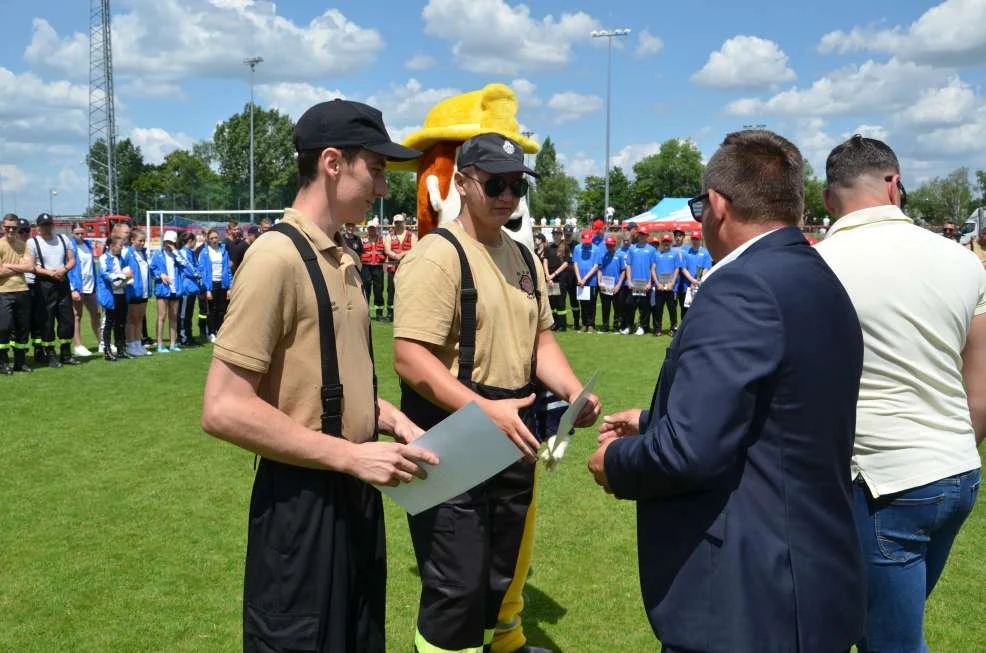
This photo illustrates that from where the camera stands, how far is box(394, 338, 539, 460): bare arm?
2945 millimetres

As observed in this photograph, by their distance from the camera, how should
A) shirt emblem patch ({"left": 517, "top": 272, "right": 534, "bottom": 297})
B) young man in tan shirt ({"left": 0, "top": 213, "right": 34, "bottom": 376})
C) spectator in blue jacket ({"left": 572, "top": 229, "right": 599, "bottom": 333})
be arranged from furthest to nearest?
spectator in blue jacket ({"left": 572, "top": 229, "right": 599, "bottom": 333})
young man in tan shirt ({"left": 0, "top": 213, "right": 34, "bottom": 376})
shirt emblem patch ({"left": 517, "top": 272, "right": 534, "bottom": 297})

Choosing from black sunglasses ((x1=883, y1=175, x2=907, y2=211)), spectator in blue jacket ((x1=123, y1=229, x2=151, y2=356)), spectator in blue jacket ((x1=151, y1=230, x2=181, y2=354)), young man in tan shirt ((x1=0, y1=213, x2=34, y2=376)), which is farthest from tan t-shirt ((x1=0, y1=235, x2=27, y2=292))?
black sunglasses ((x1=883, y1=175, x2=907, y2=211))


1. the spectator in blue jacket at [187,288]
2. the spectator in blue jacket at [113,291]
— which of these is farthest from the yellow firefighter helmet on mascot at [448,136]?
the spectator in blue jacket at [187,288]

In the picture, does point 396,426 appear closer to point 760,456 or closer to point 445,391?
point 445,391

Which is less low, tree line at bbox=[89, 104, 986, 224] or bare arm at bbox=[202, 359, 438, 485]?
tree line at bbox=[89, 104, 986, 224]

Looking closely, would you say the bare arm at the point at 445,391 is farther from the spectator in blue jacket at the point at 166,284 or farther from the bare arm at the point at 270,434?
the spectator in blue jacket at the point at 166,284

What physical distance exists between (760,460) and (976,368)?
139 centimetres

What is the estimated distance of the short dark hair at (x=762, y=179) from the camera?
214cm

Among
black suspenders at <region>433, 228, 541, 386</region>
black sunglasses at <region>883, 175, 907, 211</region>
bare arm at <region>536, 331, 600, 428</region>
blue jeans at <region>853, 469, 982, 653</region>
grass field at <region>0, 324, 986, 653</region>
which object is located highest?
black sunglasses at <region>883, 175, 907, 211</region>

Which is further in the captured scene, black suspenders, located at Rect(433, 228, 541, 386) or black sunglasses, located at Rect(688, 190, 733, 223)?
→ black suspenders, located at Rect(433, 228, 541, 386)

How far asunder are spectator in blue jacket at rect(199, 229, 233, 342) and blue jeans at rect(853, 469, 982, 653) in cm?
1409

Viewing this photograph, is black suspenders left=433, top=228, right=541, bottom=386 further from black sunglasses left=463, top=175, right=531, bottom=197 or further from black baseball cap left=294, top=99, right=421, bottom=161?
black baseball cap left=294, top=99, right=421, bottom=161

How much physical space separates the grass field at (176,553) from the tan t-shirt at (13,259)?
342 centimetres

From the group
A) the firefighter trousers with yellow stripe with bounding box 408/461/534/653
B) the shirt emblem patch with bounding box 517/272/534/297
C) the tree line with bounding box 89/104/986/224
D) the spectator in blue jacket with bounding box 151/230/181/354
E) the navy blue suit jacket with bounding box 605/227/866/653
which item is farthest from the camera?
the tree line with bounding box 89/104/986/224
